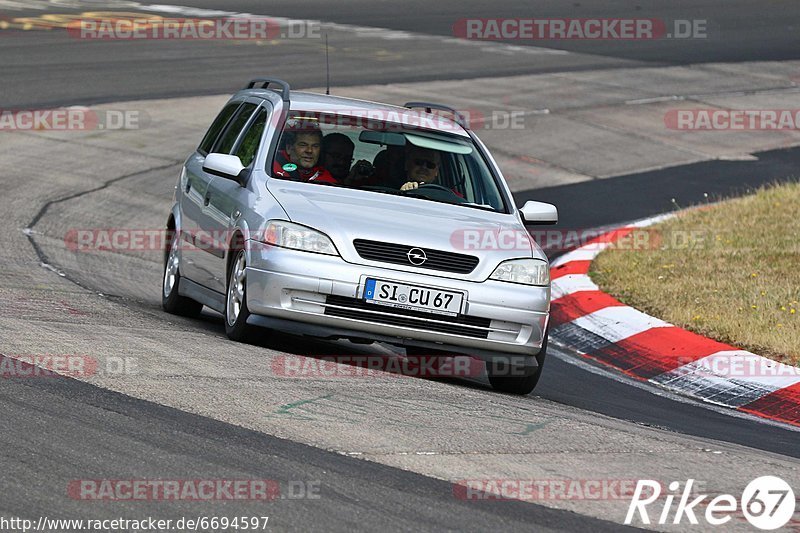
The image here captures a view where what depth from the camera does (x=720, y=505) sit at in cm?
568

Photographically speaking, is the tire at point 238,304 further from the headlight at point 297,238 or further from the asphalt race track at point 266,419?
the headlight at point 297,238

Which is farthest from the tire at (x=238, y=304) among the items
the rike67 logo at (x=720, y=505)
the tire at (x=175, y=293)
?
the rike67 logo at (x=720, y=505)

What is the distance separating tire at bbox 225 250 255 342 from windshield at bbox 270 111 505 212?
70 centimetres

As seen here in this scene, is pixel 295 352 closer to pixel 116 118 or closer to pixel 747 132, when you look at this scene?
pixel 116 118

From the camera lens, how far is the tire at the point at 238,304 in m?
8.27

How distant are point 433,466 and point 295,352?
9.78 feet

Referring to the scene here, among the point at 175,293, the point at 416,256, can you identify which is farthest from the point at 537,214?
the point at 175,293

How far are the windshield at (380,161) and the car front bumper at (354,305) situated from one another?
996mm

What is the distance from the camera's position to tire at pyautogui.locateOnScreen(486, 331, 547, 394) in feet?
27.9

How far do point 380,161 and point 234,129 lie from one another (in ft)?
4.37

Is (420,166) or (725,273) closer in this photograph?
(420,166)

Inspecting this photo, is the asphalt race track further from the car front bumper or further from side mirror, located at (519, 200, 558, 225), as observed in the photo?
side mirror, located at (519, 200, 558, 225)

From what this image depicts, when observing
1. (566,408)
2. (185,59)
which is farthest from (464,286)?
(185,59)

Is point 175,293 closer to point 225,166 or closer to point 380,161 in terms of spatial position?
point 225,166
